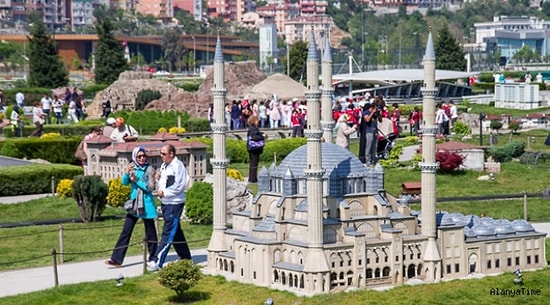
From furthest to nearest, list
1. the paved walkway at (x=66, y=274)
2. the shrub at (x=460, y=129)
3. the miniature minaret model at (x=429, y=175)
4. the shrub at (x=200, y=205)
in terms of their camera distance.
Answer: the shrub at (x=460, y=129) → the shrub at (x=200, y=205) → the miniature minaret model at (x=429, y=175) → the paved walkway at (x=66, y=274)

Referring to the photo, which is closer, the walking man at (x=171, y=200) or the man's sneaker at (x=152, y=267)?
the walking man at (x=171, y=200)

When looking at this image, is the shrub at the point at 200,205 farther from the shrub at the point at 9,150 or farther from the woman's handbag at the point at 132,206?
the shrub at the point at 9,150

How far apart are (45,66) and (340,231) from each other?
5403 centimetres

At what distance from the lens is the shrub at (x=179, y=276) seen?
18078 mm

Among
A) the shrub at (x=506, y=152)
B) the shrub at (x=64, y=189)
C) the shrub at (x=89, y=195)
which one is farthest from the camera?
the shrub at (x=506, y=152)

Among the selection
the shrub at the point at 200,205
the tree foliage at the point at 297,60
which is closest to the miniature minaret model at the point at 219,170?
the shrub at the point at 200,205

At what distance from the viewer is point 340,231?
61.1ft

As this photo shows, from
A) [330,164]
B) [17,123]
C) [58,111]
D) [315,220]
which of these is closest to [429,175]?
[330,164]

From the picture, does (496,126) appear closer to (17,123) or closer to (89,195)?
(17,123)

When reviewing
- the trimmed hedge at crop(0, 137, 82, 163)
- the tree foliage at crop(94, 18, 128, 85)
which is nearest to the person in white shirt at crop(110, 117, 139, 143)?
the trimmed hedge at crop(0, 137, 82, 163)

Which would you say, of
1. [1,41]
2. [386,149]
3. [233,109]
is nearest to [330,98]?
[386,149]

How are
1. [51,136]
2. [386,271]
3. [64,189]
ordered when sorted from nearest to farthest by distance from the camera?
[386,271] < [64,189] < [51,136]

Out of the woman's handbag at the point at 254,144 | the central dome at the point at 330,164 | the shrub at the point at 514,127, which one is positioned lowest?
the shrub at the point at 514,127

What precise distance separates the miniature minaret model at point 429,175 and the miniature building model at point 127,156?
985 cm
